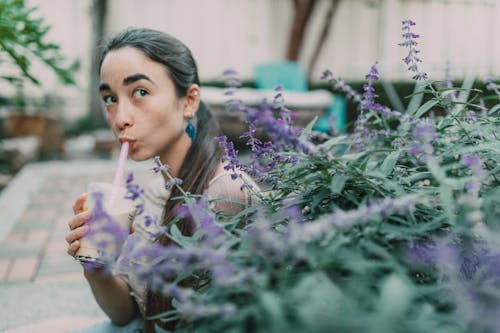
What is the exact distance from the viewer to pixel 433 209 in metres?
0.83

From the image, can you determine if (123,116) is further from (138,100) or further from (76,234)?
(76,234)

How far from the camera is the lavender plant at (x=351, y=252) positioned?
1.81 ft

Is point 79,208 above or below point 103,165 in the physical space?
above

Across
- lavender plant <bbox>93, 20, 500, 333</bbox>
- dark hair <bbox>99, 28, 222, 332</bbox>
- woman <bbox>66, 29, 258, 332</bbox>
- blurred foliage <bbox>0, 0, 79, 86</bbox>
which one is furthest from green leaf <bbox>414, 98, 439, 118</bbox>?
blurred foliage <bbox>0, 0, 79, 86</bbox>

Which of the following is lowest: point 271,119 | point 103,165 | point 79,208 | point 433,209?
point 103,165

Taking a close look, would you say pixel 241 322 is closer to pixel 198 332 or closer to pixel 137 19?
pixel 198 332

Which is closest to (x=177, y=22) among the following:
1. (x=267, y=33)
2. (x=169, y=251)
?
(x=267, y=33)

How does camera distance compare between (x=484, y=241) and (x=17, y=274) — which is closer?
(x=484, y=241)

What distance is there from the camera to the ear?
1506mm

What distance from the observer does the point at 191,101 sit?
152cm

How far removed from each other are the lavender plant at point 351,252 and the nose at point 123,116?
458 millimetres

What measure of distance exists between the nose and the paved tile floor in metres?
0.78

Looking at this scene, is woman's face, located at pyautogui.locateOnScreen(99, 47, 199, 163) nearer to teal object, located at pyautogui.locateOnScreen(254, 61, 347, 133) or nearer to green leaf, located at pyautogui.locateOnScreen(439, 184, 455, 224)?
green leaf, located at pyautogui.locateOnScreen(439, 184, 455, 224)

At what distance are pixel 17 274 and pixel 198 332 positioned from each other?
2.24 metres
